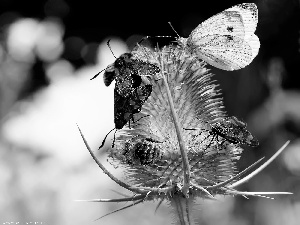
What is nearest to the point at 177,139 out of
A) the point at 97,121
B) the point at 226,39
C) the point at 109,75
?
the point at 226,39

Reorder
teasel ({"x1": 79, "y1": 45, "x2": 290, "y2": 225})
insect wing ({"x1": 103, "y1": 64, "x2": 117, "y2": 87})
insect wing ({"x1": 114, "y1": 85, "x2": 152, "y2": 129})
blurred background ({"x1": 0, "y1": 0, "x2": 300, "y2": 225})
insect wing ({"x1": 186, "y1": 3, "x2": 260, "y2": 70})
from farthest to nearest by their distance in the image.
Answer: blurred background ({"x1": 0, "y1": 0, "x2": 300, "y2": 225}) < insect wing ({"x1": 186, "y1": 3, "x2": 260, "y2": 70}) < teasel ({"x1": 79, "y1": 45, "x2": 290, "y2": 225}) < insect wing ({"x1": 103, "y1": 64, "x2": 117, "y2": 87}) < insect wing ({"x1": 114, "y1": 85, "x2": 152, "y2": 129})

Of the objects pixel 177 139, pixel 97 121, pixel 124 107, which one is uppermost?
pixel 124 107

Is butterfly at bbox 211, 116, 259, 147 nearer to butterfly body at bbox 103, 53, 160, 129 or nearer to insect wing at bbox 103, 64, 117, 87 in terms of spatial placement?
butterfly body at bbox 103, 53, 160, 129

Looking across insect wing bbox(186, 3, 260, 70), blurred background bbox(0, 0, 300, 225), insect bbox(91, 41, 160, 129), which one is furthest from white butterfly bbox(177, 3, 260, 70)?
blurred background bbox(0, 0, 300, 225)

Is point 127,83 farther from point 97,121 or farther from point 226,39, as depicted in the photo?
point 97,121

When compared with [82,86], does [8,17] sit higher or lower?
higher

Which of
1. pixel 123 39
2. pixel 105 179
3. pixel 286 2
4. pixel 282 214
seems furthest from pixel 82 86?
pixel 282 214

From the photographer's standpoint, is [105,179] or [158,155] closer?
[158,155]

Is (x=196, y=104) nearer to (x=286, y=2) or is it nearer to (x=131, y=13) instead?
(x=286, y=2)
